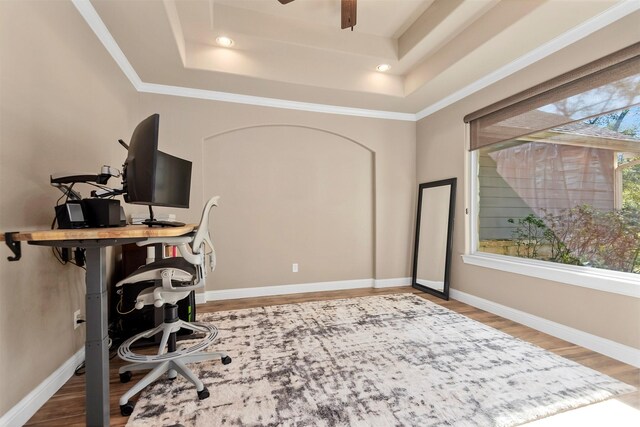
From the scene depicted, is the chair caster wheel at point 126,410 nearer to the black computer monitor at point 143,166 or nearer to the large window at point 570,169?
the black computer monitor at point 143,166

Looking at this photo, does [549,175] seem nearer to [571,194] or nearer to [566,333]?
[571,194]

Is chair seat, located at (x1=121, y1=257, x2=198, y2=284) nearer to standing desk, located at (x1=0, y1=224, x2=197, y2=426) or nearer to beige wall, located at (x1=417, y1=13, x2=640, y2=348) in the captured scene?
standing desk, located at (x1=0, y1=224, x2=197, y2=426)

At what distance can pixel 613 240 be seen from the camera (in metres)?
2.26

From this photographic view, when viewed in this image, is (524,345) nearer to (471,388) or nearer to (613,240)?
(471,388)

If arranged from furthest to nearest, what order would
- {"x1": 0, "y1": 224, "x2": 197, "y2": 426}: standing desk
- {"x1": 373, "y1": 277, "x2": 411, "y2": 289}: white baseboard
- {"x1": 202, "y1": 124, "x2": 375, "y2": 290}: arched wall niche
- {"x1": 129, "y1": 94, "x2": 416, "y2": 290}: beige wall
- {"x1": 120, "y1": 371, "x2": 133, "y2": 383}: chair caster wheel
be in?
1. {"x1": 373, "y1": 277, "x2": 411, "y2": 289}: white baseboard
2. {"x1": 202, "y1": 124, "x2": 375, "y2": 290}: arched wall niche
3. {"x1": 129, "y1": 94, "x2": 416, "y2": 290}: beige wall
4. {"x1": 120, "y1": 371, "x2": 133, "y2": 383}: chair caster wheel
5. {"x1": 0, "y1": 224, "x2": 197, "y2": 426}: standing desk

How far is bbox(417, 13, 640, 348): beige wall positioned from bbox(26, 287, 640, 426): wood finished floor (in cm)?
19

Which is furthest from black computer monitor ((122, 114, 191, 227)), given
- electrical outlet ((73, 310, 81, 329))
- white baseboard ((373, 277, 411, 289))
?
white baseboard ((373, 277, 411, 289))

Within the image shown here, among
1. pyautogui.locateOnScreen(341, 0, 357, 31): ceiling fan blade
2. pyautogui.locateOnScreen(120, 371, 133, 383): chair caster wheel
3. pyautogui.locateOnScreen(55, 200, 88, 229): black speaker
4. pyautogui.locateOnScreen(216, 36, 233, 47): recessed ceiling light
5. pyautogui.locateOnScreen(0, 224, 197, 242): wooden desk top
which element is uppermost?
pyautogui.locateOnScreen(216, 36, 233, 47): recessed ceiling light

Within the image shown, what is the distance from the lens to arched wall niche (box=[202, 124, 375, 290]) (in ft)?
12.0

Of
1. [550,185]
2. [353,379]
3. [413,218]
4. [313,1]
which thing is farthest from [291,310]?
[313,1]

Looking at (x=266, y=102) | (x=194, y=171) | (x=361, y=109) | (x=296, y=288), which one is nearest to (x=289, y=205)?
(x=296, y=288)

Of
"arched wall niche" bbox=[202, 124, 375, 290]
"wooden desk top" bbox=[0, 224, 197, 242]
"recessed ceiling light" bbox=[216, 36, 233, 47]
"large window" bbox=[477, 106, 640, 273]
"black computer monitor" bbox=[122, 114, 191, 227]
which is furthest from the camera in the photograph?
"arched wall niche" bbox=[202, 124, 375, 290]

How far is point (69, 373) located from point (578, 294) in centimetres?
378

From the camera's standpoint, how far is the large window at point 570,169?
2160mm
